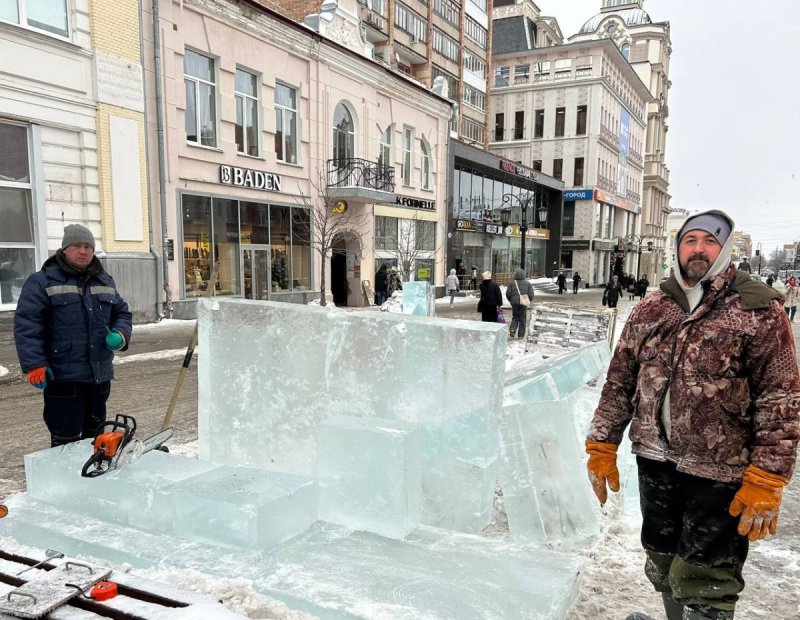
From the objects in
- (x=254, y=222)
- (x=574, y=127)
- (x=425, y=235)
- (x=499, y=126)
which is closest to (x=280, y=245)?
(x=254, y=222)

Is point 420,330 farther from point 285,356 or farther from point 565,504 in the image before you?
point 565,504

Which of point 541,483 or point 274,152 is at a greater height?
point 274,152

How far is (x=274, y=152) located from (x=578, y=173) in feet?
118

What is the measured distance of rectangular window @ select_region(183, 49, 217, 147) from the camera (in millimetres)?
15117

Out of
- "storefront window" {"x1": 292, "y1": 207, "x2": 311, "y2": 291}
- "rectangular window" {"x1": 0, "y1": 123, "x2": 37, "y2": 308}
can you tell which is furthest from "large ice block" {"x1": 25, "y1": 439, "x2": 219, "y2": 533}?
"storefront window" {"x1": 292, "y1": 207, "x2": 311, "y2": 291}

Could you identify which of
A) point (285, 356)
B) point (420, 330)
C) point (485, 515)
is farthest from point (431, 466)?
point (285, 356)

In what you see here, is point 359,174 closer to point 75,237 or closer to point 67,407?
point 75,237

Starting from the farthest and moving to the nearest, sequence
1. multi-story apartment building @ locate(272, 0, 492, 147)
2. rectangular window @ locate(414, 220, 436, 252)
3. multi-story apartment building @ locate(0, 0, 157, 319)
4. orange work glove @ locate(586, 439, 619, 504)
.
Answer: rectangular window @ locate(414, 220, 436, 252) < multi-story apartment building @ locate(272, 0, 492, 147) < multi-story apartment building @ locate(0, 0, 157, 319) < orange work glove @ locate(586, 439, 619, 504)

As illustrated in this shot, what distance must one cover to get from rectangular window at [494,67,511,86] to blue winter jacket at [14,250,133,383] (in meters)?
52.1

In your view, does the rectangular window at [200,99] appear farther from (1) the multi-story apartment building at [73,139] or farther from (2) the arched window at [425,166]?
(2) the arched window at [425,166]

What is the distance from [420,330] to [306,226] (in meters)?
16.2

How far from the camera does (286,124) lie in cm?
1823

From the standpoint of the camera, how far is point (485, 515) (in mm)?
3119

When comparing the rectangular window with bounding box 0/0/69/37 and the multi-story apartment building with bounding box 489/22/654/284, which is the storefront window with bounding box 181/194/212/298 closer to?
the rectangular window with bounding box 0/0/69/37
